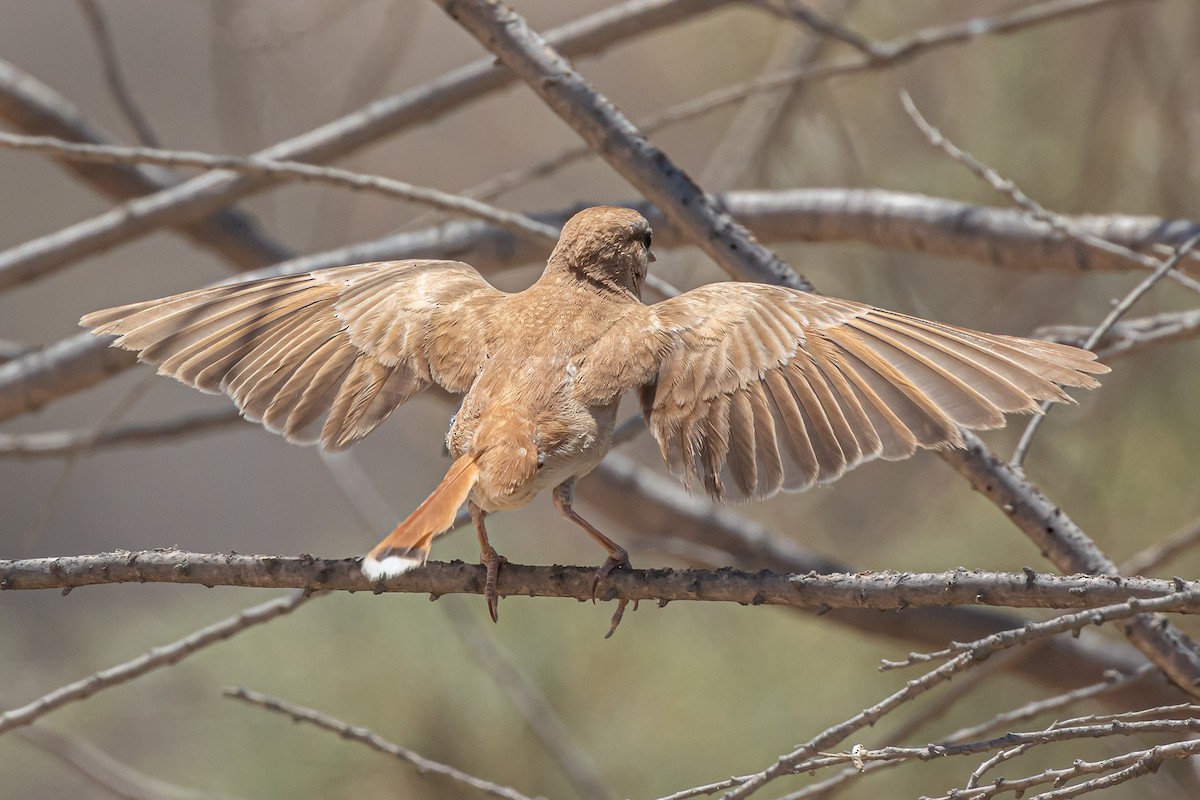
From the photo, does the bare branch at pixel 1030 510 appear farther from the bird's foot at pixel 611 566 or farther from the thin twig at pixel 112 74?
the thin twig at pixel 112 74

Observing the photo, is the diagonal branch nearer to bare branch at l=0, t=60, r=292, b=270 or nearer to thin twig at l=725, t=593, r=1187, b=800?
thin twig at l=725, t=593, r=1187, b=800

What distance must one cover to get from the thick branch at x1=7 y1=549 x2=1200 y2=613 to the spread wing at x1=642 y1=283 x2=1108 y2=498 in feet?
1.13

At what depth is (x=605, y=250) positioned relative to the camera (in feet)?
8.81

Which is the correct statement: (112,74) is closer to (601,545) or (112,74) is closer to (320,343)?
(320,343)

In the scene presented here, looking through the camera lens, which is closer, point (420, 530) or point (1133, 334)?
point (420, 530)

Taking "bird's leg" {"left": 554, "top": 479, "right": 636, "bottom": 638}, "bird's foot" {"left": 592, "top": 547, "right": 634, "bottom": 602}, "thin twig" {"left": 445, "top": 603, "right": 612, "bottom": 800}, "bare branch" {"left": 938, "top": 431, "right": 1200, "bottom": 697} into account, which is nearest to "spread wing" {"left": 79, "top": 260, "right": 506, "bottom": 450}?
"bird's leg" {"left": 554, "top": 479, "right": 636, "bottom": 638}

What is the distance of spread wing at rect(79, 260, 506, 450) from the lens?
7.89ft

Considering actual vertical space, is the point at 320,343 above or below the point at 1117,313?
above

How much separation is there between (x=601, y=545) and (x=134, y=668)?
0.87 m

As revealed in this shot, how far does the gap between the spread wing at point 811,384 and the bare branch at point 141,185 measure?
6.97 feet

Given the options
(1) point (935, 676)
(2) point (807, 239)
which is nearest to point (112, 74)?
(2) point (807, 239)

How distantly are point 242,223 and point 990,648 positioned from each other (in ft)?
10.6

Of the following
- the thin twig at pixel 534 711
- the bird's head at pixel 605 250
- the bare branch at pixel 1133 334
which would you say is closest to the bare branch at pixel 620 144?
the bird's head at pixel 605 250

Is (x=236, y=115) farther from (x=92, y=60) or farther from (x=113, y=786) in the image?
(x=92, y=60)
